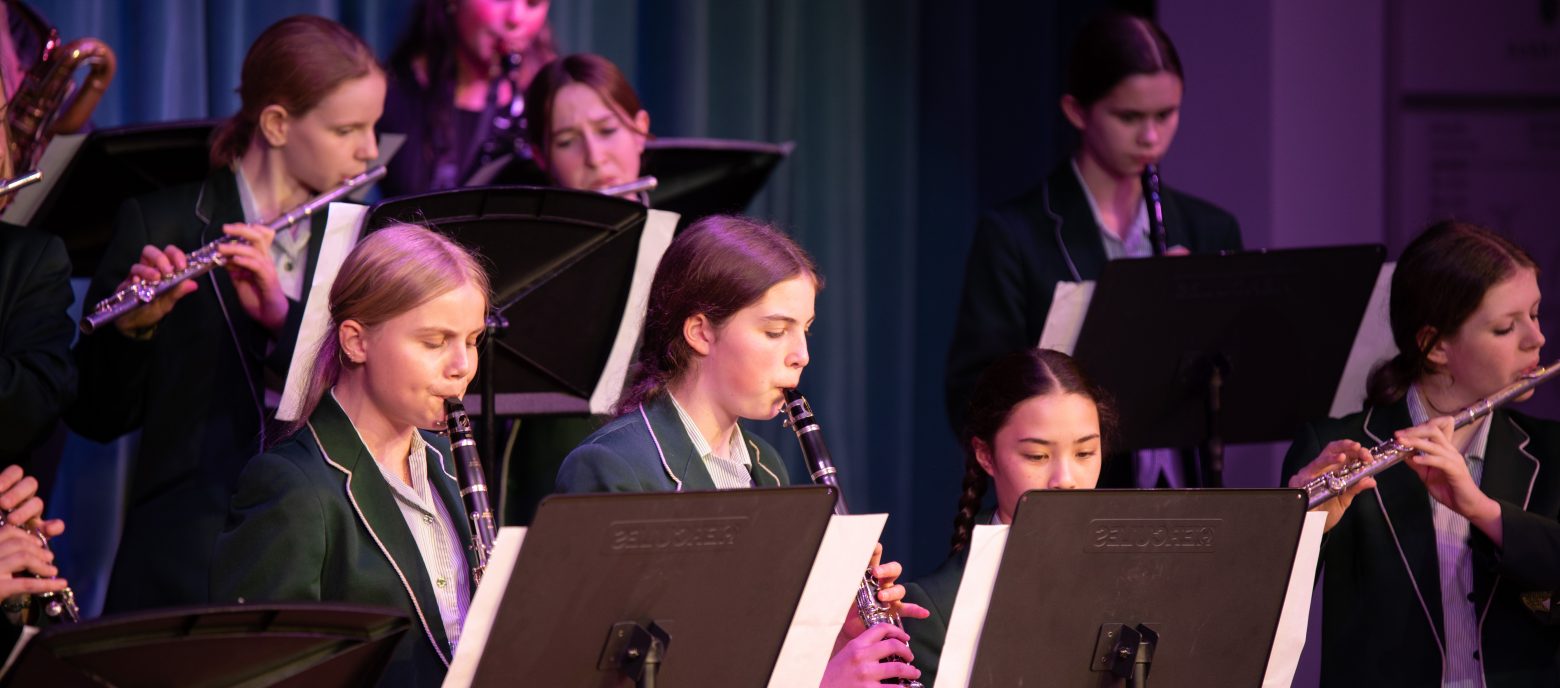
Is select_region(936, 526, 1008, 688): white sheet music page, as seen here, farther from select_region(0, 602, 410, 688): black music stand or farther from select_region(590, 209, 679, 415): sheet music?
select_region(590, 209, 679, 415): sheet music

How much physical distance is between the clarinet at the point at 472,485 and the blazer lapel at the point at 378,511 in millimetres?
69

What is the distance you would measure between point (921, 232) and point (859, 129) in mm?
407

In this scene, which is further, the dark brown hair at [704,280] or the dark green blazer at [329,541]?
the dark brown hair at [704,280]

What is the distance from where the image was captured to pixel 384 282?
7.08ft

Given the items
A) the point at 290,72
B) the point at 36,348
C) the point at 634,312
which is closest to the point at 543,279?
the point at 634,312

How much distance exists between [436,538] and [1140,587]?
857 mm

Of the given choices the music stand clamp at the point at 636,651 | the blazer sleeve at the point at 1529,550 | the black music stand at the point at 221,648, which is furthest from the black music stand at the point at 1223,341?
Answer: the black music stand at the point at 221,648

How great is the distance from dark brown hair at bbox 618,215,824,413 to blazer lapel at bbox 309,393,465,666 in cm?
37

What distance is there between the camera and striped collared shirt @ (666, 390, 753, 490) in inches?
88.9

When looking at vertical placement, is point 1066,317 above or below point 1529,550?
above

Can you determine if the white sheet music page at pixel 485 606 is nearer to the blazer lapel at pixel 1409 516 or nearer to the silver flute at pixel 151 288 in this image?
the silver flute at pixel 151 288

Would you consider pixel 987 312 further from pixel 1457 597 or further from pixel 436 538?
pixel 436 538

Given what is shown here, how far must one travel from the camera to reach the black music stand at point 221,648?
1.53m

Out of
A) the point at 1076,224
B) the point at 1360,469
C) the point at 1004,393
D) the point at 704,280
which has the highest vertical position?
the point at 704,280
